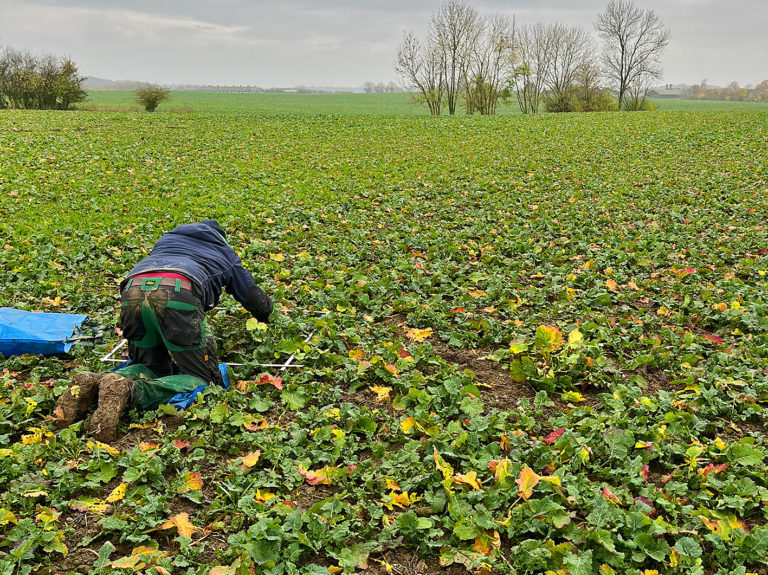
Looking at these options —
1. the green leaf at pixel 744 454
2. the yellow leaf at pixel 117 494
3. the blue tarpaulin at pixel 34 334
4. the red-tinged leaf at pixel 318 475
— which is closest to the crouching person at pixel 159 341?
the yellow leaf at pixel 117 494

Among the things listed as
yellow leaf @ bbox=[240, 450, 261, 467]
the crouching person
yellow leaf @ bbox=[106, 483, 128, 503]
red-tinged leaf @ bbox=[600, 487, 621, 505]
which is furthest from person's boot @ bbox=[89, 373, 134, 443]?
red-tinged leaf @ bbox=[600, 487, 621, 505]

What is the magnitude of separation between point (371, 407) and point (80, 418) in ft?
6.60

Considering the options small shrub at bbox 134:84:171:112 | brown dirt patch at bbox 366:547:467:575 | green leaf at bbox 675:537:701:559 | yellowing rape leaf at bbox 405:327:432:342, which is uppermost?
small shrub at bbox 134:84:171:112

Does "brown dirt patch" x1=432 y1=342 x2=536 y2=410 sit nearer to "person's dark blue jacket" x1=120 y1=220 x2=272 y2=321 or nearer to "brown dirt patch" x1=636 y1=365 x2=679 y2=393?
"brown dirt patch" x1=636 y1=365 x2=679 y2=393

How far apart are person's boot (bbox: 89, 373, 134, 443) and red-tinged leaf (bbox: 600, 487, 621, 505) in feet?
9.93

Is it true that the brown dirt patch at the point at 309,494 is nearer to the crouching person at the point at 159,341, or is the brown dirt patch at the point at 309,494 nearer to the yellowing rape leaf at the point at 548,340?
the crouching person at the point at 159,341

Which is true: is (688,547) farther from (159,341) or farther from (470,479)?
(159,341)

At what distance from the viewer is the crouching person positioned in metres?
3.60

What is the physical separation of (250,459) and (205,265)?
162cm

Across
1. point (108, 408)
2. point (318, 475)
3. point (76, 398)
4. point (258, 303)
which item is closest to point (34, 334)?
point (76, 398)

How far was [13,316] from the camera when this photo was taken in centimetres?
490

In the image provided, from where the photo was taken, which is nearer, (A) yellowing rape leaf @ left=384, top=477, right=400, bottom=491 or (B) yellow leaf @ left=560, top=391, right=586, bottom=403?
(A) yellowing rape leaf @ left=384, top=477, right=400, bottom=491

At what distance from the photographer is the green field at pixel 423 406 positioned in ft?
9.13

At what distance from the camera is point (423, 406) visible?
12.8ft
